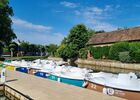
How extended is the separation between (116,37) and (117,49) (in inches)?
414

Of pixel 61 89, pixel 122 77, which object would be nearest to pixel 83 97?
pixel 61 89

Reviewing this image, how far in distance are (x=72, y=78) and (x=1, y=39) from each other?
36262mm

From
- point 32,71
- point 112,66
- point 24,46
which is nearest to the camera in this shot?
point 32,71

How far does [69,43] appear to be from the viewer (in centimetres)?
6788

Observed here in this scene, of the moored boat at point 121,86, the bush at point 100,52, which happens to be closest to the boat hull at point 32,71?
the moored boat at point 121,86

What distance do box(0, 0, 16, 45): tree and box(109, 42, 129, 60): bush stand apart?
20.3 m

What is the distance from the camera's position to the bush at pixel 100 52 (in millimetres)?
52144

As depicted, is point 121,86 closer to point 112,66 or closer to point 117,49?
point 112,66

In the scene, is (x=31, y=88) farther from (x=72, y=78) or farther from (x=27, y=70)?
(x=27, y=70)

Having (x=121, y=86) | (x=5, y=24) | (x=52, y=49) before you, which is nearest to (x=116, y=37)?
(x=5, y=24)

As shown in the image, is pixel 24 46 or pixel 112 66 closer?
pixel 112 66

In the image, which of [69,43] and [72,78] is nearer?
[72,78]

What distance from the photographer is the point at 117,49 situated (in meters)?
45.6

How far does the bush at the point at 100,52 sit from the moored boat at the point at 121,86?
37.2 m
